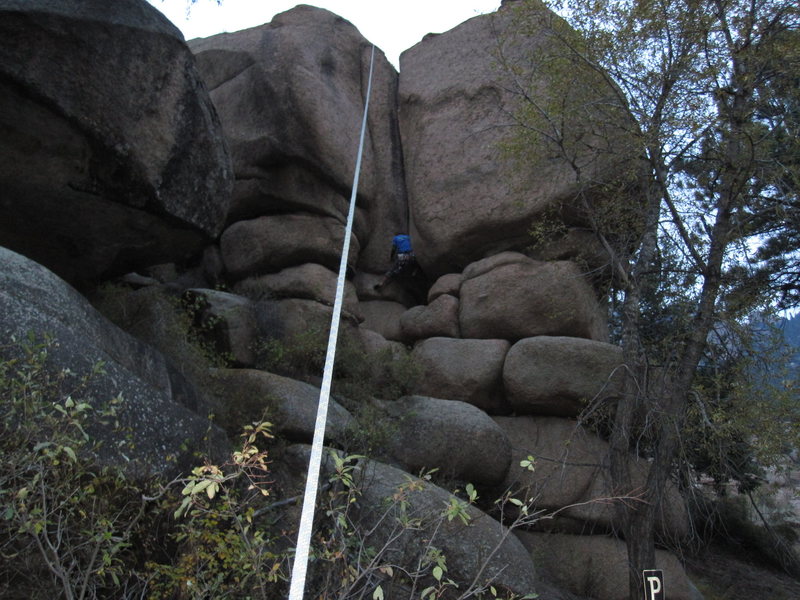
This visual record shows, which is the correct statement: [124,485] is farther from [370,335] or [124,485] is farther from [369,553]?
[370,335]

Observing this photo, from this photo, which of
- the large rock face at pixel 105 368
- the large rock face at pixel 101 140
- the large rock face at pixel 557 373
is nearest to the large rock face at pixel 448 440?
the large rock face at pixel 557 373

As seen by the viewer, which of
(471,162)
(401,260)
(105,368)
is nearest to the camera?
(105,368)

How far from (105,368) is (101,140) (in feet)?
8.53

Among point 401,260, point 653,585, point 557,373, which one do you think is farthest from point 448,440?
point 401,260

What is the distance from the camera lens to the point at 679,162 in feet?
28.3

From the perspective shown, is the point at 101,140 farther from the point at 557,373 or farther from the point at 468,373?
the point at 557,373

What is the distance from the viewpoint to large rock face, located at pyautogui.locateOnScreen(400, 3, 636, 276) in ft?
35.9

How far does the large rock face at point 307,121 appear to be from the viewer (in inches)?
465

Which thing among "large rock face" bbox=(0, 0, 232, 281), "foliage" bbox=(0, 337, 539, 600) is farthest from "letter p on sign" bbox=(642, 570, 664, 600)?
"large rock face" bbox=(0, 0, 232, 281)

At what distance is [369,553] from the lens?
4.15 metres

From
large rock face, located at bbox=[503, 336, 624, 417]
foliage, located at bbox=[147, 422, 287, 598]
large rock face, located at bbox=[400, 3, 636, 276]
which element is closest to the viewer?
foliage, located at bbox=[147, 422, 287, 598]

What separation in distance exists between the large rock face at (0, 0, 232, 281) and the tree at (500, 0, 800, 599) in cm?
444

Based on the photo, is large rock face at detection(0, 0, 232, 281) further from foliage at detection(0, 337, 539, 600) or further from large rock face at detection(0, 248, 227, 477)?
foliage at detection(0, 337, 539, 600)

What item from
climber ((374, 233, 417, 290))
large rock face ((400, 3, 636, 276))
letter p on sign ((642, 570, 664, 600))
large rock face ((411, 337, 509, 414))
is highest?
large rock face ((400, 3, 636, 276))
